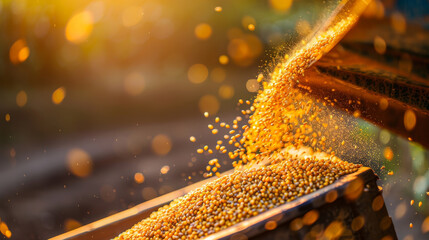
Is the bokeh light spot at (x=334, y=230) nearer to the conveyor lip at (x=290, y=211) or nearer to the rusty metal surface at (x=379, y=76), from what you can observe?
the conveyor lip at (x=290, y=211)

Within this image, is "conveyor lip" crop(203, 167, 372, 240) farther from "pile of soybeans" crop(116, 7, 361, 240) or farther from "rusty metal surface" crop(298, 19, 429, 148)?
"rusty metal surface" crop(298, 19, 429, 148)

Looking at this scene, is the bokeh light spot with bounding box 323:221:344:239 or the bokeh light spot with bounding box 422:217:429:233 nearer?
the bokeh light spot with bounding box 323:221:344:239

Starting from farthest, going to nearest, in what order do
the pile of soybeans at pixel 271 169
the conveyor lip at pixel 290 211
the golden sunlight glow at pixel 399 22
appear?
1. the pile of soybeans at pixel 271 169
2. the conveyor lip at pixel 290 211
3. the golden sunlight glow at pixel 399 22

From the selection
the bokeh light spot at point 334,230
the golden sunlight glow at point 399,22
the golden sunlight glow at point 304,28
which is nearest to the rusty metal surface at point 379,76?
the golden sunlight glow at point 399,22

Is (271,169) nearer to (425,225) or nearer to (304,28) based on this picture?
(304,28)

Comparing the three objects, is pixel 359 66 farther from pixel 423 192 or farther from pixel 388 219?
pixel 423 192

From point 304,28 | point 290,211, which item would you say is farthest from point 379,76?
point 304,28

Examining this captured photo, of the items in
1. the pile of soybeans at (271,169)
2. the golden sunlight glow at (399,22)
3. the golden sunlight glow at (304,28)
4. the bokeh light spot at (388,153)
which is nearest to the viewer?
the golden sunlight glow at (399,22)

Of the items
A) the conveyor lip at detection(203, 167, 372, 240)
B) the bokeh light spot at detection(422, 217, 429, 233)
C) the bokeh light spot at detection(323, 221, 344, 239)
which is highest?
Result: the conveyor lip at detection(203, 167, 372, 240)

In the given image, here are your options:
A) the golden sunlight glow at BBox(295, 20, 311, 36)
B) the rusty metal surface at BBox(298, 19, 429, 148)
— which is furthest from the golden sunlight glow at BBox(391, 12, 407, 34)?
the golden sunlight glow at BBox(295, 20, 311, 36)

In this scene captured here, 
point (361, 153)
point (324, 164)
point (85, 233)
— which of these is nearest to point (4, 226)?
point (85, 233)

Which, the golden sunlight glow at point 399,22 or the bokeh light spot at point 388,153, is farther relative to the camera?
the bokeh light spot at point 388,153
